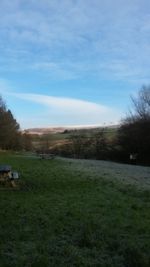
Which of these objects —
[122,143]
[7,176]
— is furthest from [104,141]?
[7,176]

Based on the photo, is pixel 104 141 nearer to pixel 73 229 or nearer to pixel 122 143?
pixel 122 143

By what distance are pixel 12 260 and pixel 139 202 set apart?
805 centimetres

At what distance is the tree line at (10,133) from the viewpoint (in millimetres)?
68750

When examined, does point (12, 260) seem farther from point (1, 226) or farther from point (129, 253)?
point (1, 226)

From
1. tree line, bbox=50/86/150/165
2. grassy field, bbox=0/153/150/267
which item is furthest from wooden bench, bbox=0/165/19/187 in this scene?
tree line, bbox=50/86/150/165

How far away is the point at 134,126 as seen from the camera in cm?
6925

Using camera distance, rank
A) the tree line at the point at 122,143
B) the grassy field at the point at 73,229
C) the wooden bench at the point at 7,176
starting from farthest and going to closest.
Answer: the tree line at the point at 122,143
the wooden bench at the point at 7,176
the grassy field at the point at 73,229

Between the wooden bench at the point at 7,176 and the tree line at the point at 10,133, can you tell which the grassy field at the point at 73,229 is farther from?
the tree line at the point at 10,133

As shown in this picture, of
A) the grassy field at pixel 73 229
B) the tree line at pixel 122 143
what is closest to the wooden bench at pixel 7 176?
the grassy field at pixel 73 229

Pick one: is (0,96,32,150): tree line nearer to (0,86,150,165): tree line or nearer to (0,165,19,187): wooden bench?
(0,86,150,165): tree line

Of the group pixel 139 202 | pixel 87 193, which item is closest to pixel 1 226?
pixel 139 202

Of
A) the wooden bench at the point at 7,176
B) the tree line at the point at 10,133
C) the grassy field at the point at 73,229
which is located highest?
the tree line at the point at 10,133

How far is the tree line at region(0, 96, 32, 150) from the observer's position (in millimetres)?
68750

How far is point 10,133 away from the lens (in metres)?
69.8
